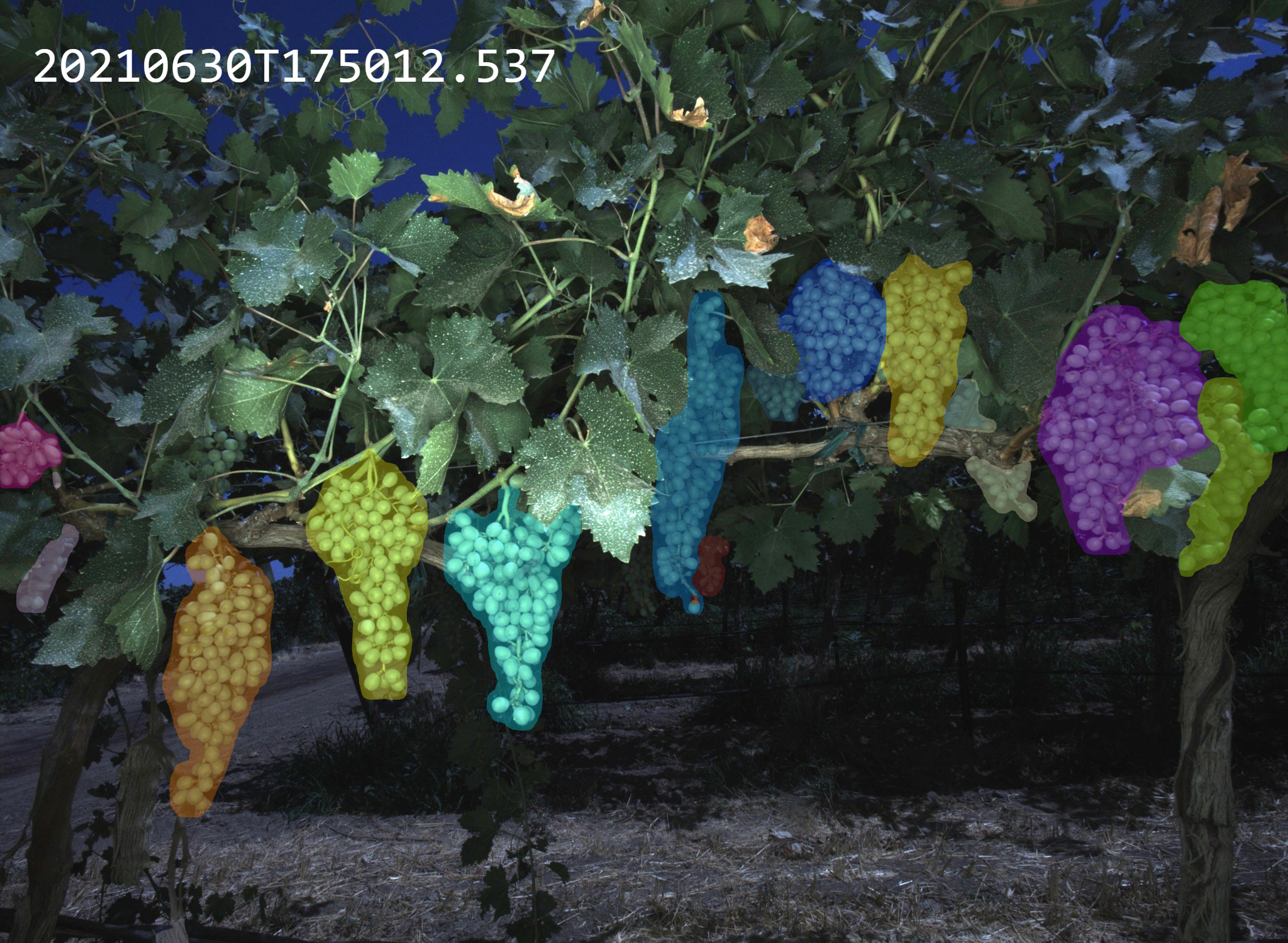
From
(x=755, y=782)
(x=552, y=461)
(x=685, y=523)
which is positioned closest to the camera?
(x=552, y=461)

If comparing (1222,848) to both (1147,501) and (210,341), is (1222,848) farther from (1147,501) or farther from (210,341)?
(210,341)

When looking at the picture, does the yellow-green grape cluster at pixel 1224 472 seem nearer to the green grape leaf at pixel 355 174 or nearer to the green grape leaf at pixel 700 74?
the green grape leaf at pixel 700 74

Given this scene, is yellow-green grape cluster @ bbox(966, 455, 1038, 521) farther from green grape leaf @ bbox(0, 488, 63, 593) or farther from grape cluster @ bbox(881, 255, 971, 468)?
green grape leaf @ bbox(0, 488, 63, 593)

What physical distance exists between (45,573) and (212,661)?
0.39 meters

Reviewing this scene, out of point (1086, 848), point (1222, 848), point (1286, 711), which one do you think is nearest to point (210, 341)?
point (1222, 848)

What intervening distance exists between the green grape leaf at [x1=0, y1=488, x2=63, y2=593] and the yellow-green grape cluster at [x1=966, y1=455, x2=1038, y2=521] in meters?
1.51

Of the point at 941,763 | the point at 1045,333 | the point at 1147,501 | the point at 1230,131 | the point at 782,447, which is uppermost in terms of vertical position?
the point at 1230,131

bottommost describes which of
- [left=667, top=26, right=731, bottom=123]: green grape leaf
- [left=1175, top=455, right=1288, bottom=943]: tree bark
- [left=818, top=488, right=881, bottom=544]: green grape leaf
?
[left=1175, top=455, right=1288, bottom=943]: tree bark

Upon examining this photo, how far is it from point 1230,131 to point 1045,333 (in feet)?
1.13

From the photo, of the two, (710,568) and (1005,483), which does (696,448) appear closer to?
(1005,483)

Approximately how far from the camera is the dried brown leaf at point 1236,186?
108 cm

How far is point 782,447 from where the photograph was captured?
1316 millimetres

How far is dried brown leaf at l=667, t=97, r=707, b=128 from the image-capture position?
94 cm

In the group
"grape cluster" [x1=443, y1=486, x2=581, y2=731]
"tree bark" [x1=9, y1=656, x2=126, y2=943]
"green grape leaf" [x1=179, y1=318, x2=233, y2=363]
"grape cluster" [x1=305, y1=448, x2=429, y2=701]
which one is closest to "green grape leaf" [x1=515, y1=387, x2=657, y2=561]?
"grape cluster" [x1=443, y1=486, x2=581, y2=731]
